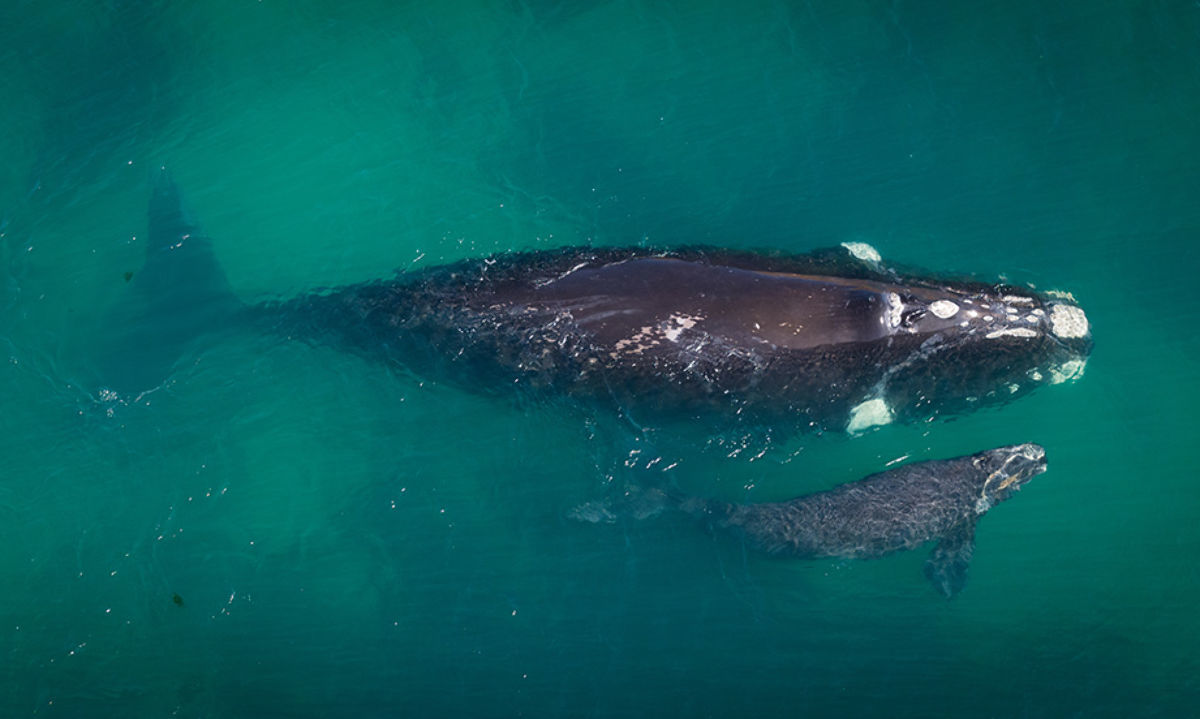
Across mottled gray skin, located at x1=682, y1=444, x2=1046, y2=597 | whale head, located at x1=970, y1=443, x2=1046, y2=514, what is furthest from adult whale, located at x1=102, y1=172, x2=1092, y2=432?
mottled gray skin, located at x1=682, y1=444, x2=1046, y2=597

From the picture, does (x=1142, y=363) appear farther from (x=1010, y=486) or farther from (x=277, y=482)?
(x=277, y=482)

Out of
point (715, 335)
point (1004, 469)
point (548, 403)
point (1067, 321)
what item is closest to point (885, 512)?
point (1004, 469)

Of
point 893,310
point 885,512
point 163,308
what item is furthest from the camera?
point 163,308

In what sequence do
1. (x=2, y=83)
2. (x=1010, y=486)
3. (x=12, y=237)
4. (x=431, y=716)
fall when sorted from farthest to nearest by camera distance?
1. (x=2, y=83)
2. (x=12, y=237)
3. (x=1010, y=486)
4. (x=431, y=716)

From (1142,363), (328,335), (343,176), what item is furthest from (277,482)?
A: (1142,363)

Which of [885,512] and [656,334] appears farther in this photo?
[885,512]

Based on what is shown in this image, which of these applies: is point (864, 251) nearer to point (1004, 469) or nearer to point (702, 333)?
point (702, 333)
